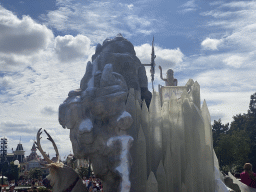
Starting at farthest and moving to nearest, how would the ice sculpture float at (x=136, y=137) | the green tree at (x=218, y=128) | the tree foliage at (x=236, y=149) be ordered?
the green tree at (x=218, y=128), the tree foliage at (x=236, y=149), the ice sculpture float at (x=136, y=137)

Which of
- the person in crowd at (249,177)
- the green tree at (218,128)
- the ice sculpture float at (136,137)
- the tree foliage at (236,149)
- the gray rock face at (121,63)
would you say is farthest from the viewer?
the green tree at (218,128)

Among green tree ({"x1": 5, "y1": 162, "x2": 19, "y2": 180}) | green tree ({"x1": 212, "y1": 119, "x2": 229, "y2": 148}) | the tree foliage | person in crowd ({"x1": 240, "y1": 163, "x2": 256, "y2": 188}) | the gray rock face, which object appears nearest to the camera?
person in crowd ({"x1": 240, "y1": 163, "x2": 256, "y2": 188})

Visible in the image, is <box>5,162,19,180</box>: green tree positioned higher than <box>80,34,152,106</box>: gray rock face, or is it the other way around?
<box>80,34,152,106</box>: gray rock face

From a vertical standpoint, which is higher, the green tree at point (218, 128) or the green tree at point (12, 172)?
the green tree at point (218, 128)

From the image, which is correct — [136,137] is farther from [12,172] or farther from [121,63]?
[12,172]

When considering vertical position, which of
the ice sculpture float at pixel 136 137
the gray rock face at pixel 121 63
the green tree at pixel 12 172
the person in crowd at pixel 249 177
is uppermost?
the gray rock face at pixel 121 63

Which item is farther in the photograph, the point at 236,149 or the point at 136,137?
the point at 236,149

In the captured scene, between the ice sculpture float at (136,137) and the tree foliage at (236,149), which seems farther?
the tree foliage at (236,149)

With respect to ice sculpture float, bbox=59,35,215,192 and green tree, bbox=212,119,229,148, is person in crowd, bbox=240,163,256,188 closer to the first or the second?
ice sculpture float, bbox=59,35,215,192

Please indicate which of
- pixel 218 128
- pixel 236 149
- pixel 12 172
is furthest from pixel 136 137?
pixel 12 172

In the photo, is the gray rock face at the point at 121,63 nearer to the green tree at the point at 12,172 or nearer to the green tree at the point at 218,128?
the green tree at the point at 218,128

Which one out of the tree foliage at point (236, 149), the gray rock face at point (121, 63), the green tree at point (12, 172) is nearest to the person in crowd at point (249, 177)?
the gray rock face at point (121, 63)

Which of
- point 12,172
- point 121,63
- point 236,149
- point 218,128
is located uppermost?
point 121,63

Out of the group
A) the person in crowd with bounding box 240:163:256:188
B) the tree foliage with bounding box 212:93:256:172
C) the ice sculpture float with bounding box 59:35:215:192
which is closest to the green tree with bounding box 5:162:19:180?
the tree foliage with bounding box 212:93:256:172
